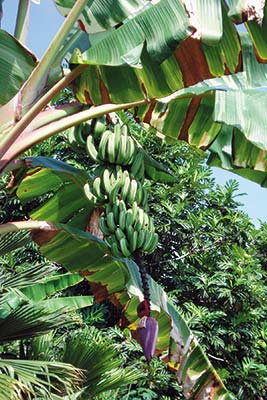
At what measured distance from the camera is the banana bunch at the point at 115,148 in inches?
81.1

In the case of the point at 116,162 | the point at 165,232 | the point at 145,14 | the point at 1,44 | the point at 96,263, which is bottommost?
the point at 165,232

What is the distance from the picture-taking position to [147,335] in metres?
1.82

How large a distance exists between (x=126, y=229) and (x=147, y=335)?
1.19 feet

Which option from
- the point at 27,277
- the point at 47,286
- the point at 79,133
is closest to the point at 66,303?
the point at 47,286

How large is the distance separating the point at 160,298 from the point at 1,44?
128cm

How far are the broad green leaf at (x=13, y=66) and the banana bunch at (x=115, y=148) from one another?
0.35 metres

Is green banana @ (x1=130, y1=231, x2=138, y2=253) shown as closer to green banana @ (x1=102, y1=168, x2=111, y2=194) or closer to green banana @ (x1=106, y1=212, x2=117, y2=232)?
green banana @ (x1=106, y1=212, x2=117, y2=232)

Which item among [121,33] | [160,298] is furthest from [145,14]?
[160,298]

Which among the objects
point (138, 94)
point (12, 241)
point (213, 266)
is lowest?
point (213, 266)

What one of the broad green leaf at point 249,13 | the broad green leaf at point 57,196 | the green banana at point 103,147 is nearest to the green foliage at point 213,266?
the broad green leaf at point 57,196

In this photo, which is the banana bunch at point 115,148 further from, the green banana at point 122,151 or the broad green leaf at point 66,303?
the broad green leaf at point 66,303

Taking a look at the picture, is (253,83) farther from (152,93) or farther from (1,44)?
(1,44)

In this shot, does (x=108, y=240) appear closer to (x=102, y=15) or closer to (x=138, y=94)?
(x=138, y=94)

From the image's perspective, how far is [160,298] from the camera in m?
2.51
